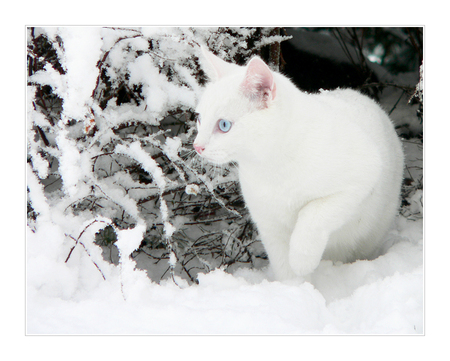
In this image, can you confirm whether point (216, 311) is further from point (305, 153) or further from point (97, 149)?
point (97, 149)

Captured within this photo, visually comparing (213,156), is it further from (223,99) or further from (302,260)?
(302,260)

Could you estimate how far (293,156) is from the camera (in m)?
1.60

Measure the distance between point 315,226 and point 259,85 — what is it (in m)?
0.60

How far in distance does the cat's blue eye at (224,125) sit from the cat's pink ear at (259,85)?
12 cm

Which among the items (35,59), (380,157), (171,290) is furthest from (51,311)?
(380,157)

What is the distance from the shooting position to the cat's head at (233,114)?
147 centimetres

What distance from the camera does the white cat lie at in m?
1.50

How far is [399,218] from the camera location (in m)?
2.50

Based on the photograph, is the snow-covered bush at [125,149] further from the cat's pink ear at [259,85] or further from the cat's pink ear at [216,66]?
the cat's pink ear at [259,85]

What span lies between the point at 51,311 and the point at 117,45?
52.6 inches

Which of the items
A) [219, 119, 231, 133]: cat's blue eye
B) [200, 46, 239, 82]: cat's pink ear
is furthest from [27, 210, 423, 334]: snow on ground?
[200, 46, 239, 82]: cat's pink ear

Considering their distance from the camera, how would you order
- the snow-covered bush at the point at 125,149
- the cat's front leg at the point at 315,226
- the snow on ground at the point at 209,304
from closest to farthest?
the snow on ground at the point at 209,304 < the cat's front leg at the point at 315,226 < the snow-covered bush at the point at 125,149

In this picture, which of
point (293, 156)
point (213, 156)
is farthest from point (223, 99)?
point (293, 156)

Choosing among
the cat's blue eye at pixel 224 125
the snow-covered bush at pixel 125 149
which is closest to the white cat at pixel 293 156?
the cat's blue eye at pixel 224 125
